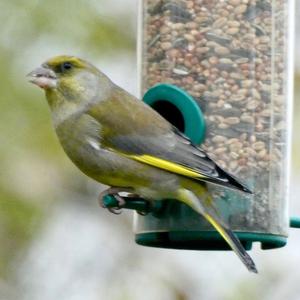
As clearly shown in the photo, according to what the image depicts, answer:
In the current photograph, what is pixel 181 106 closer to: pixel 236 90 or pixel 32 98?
pixel 236 90

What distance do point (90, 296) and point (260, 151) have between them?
270 centimetres

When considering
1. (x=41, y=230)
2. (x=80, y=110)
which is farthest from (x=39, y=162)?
(x=80, y=110)

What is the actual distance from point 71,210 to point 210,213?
2733 millimetres

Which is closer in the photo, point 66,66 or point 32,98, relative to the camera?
point 66,66

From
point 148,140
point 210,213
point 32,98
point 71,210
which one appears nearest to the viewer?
point 210,213

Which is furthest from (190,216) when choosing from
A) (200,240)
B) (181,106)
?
(181,106)

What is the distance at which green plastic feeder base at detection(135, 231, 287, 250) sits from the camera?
9734 mm

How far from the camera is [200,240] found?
9.82 m

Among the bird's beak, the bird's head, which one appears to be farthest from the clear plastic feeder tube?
the bird's beak

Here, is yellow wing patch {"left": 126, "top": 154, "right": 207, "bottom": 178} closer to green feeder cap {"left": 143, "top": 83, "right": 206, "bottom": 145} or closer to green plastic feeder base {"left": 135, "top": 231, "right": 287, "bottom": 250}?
green feeder cap {"left": 143, "top": 83, "right": 206, "bottom": 145}

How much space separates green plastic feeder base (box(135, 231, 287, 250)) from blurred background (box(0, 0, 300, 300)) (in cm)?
176

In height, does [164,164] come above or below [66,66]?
below

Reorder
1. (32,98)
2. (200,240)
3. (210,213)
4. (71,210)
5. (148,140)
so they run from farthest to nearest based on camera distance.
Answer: (71,210) < (32,98) < (200,240) < (148,140) < (210,213)

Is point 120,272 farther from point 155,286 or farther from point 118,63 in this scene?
point 118,63
